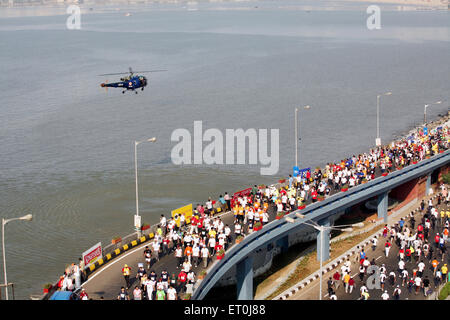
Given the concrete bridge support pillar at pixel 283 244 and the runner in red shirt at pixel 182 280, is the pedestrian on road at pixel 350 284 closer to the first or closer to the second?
the concrete bridge support pillar at pixel 283 244

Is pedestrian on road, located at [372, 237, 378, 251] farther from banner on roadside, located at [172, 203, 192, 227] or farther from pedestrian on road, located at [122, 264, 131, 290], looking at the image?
pedestrian on road, located at [122, 264, 131, 290]

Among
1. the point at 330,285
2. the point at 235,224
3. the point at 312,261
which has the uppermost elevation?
the point at 235,224

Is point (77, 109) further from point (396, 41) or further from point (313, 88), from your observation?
point (396, 41)

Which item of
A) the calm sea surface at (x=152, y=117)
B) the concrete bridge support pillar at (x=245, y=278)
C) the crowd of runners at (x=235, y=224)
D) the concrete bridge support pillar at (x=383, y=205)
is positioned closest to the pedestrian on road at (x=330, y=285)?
the crowd of runners at (x=235, y=224)

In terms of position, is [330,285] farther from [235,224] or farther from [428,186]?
[428,186]

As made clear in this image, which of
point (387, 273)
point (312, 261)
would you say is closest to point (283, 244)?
point (312, 261)

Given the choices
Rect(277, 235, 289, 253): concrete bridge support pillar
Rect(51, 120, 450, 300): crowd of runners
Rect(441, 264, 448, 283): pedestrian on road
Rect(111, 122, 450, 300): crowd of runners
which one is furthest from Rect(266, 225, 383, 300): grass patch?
Rect(441, 264, 448, 283): pedestrian on road

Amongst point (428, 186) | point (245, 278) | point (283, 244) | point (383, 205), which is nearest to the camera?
point (245, 278)
